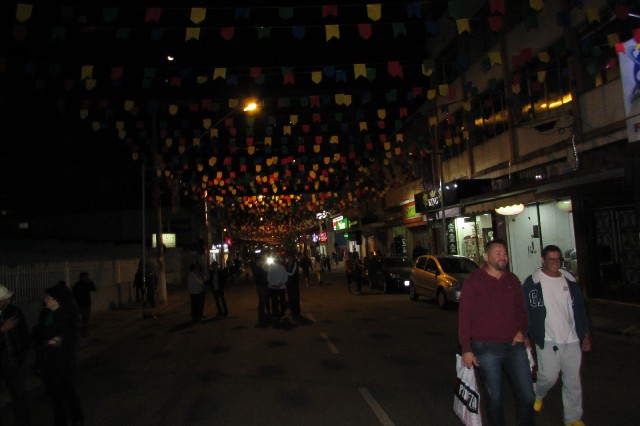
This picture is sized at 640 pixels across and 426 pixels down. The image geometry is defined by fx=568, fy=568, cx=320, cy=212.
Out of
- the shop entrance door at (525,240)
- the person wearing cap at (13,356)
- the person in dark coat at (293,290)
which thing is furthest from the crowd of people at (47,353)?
the shop entrance door at (525,240)

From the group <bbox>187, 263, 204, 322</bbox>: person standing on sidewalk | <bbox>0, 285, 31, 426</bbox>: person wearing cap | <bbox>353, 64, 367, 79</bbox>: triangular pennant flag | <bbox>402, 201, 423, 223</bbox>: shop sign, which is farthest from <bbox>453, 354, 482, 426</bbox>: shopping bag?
<bbox>402, 201, 423, 223</bbox>: shop sign

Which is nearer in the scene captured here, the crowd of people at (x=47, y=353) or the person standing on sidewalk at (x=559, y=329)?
the person standing on sidewalk at (x=559, y=329)

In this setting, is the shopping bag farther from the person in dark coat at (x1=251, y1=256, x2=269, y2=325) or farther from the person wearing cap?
the person in dark coat at (x1=251, y1=256, x2=269, y2=325)

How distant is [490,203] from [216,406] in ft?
51.4

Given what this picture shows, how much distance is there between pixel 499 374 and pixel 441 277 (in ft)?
41.0

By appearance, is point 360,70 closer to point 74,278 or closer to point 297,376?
point 297,376

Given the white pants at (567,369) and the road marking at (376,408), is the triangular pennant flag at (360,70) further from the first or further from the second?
the white pants at (567,369)

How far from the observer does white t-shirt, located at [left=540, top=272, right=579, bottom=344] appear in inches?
204

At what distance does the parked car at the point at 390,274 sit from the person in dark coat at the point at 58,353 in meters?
18.3

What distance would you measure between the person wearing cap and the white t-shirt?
16.4ft

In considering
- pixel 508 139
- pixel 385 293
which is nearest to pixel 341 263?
pixel 385 293

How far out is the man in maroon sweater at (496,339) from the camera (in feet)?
15.1

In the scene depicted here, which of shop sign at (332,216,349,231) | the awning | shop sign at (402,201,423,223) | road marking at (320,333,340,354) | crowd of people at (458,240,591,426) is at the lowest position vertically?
road marking at (320,333,340,354)

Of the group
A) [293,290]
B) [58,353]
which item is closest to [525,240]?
[293,290]
